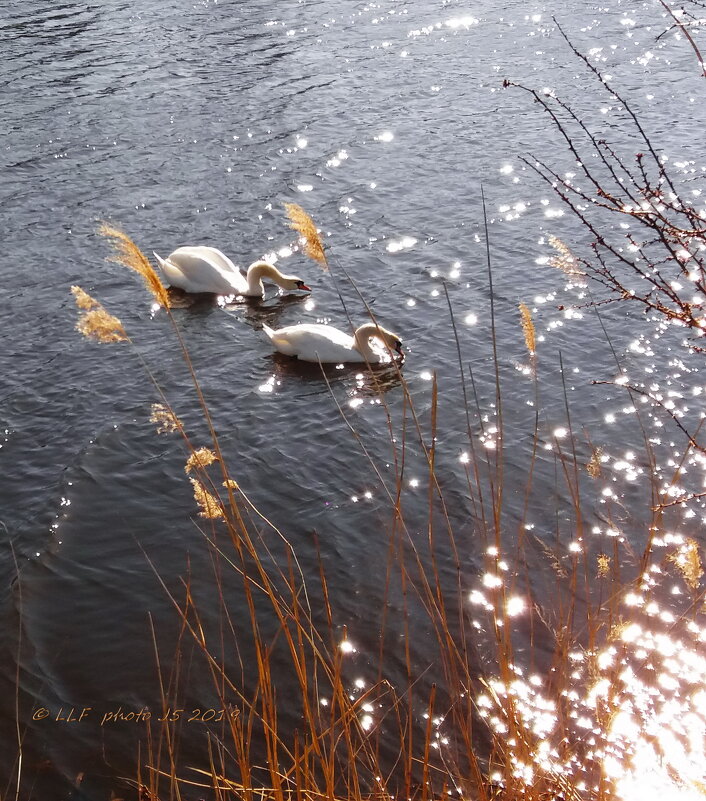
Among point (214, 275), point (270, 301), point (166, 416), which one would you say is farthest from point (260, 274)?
point (166, 416)

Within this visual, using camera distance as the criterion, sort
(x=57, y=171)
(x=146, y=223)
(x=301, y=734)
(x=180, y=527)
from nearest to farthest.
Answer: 1. (x=301, y=734)
2. (x=180, y=527)
3. (x=146, y=223)
4. (x=57, y=171)

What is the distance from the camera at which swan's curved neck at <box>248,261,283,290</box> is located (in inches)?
395

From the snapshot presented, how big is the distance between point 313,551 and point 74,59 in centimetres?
1410

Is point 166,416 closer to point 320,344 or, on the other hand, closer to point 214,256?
point 320,344

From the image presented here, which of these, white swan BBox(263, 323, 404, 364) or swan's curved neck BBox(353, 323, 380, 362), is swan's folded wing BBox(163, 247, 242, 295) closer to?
white swan BBox(263, 323, 404, 364)

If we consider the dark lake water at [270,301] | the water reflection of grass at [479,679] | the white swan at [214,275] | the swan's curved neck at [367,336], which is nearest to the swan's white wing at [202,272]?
the white swan at [214,275]

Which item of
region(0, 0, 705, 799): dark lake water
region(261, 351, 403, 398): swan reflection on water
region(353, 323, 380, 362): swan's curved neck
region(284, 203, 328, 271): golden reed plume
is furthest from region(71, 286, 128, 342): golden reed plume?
region(261, 351, 403, 398): swan reflection on water

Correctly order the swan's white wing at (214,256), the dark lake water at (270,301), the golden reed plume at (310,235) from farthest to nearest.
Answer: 1. the swan's white wing at (214,256)
2. the dark lake water at (270,301)
3. the golden reed plume at (310,235)

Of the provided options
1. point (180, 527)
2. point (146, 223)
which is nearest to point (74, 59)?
point (146, 223)

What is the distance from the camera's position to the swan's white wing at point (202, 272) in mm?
10070

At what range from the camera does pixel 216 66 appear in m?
17.4

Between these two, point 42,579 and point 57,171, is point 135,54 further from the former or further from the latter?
point 42,579

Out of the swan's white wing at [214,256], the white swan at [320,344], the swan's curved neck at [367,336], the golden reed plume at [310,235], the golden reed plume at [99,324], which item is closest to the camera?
the golden reed plume at [99,324]

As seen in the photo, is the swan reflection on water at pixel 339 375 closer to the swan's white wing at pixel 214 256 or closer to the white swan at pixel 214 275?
the white swan at pixel 214 275
